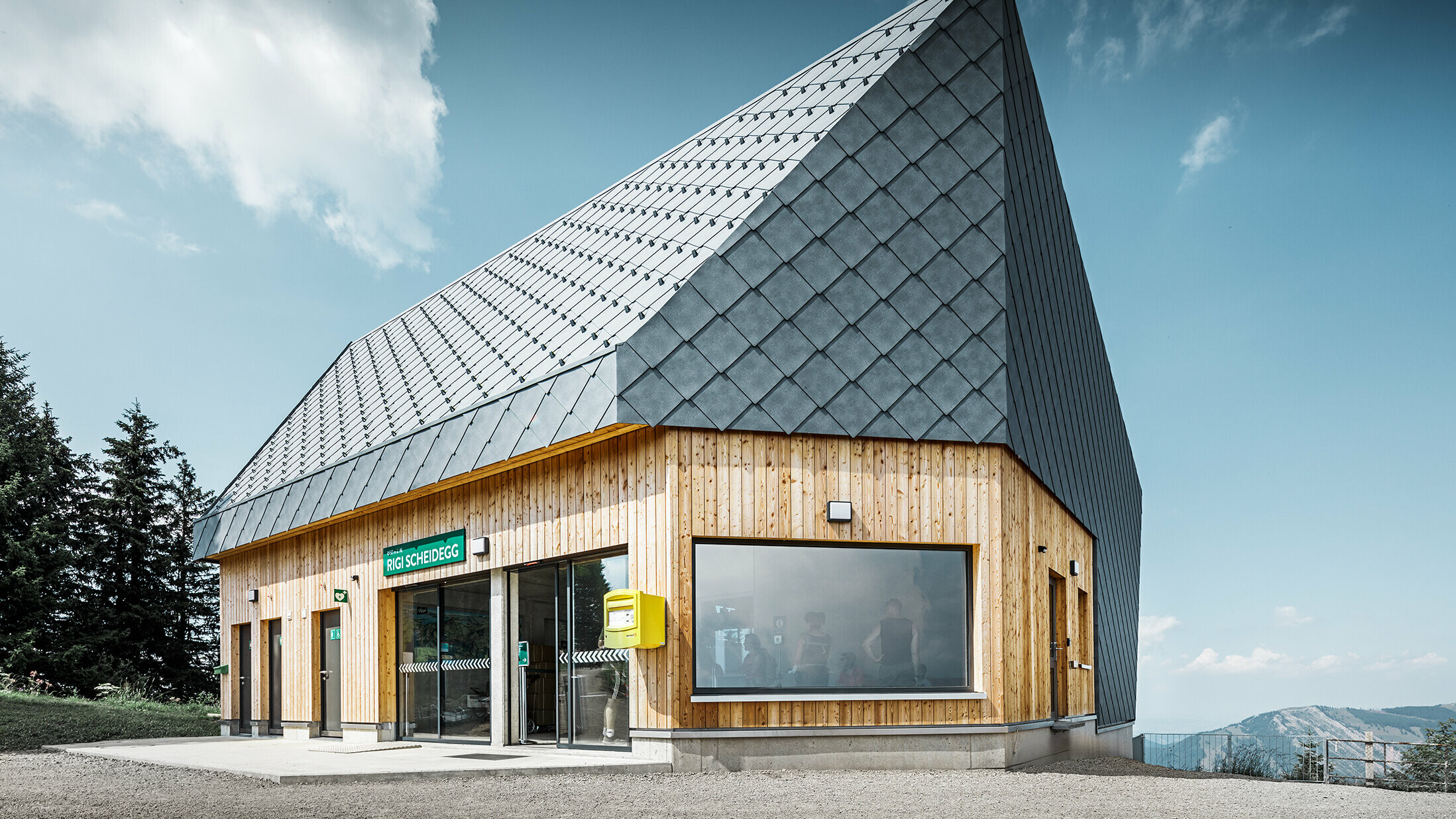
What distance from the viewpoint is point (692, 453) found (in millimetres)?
11383

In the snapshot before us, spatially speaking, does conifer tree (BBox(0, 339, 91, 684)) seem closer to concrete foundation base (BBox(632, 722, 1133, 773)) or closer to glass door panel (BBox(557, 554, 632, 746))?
glass door panel (BBox(557, 554, 632, 746))

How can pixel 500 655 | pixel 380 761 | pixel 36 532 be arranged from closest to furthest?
1. pixel 380 761
2. pixel 500 655
3. pixel 36 532

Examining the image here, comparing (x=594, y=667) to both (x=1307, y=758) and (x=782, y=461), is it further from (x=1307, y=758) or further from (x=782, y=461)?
(x=1307, y=758)

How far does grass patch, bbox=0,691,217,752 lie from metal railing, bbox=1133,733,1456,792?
1799cm

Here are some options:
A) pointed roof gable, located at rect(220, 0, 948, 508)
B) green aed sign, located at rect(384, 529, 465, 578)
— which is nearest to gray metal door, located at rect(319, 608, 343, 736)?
green aed sign, located at rect(384, 529, 465, 578)

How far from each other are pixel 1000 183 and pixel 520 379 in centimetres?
642

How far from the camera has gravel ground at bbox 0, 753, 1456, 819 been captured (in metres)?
8.21

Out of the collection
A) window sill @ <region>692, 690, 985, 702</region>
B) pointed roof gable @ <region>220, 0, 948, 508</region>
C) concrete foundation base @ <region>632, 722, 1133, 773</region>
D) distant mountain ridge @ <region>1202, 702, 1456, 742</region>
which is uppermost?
pointed roof gable @ <region>220, 0, 948, 508</region>

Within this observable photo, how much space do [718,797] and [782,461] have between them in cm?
381

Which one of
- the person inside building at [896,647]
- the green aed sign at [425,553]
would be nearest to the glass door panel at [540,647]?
the green aed sign at [425,553]

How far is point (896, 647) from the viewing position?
1159 cm

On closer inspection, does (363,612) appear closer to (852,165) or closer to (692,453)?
(692,453)

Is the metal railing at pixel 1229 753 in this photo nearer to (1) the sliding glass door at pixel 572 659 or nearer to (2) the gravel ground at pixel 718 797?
(2) the gravel ground at pixel 718 797

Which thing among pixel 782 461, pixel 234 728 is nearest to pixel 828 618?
pixel 782 461
